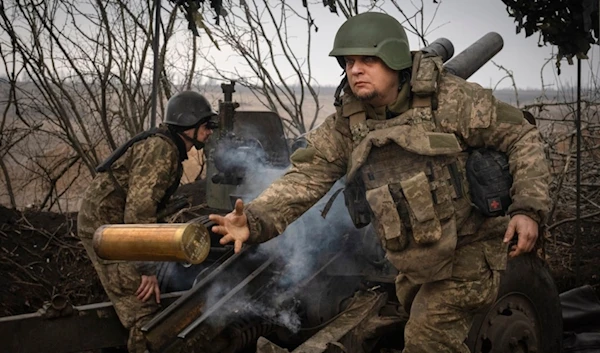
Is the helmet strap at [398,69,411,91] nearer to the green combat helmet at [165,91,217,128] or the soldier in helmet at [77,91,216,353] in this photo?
the soldier in helmet at [77,91,216,353]

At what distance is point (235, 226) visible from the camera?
3287 mm

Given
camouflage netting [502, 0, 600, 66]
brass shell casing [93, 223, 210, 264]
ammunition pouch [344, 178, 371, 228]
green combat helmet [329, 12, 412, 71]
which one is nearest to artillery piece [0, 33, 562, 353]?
ammunition pouch [344, 178, 371, 228]

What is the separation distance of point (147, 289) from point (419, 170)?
87.2 inches

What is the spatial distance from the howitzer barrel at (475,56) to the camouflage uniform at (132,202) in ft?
6.51

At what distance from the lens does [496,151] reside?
11.9 ft

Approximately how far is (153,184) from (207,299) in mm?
1023

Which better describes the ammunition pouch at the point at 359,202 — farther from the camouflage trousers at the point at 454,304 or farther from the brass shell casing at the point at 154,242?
the brass shell casing at the point at 154,242

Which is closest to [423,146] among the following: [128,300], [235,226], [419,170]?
[419,170]

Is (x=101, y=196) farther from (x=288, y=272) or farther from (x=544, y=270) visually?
(x=544, y=270)

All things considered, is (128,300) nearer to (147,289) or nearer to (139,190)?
(147,289)


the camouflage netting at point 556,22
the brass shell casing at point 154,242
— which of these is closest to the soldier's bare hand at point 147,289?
the brass shell casing at point 154,242

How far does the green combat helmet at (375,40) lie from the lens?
3.58 metres

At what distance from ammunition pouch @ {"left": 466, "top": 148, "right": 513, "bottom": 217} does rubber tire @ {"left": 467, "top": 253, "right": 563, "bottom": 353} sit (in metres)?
0.79

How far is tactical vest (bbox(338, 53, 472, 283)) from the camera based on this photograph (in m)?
3.49
